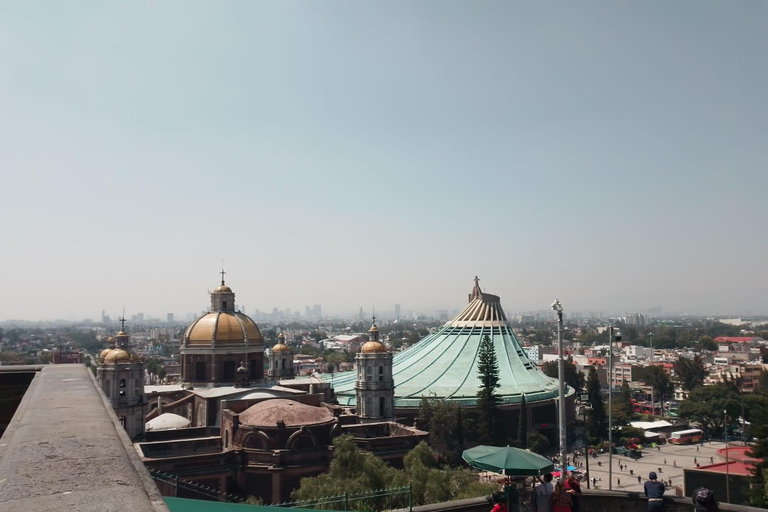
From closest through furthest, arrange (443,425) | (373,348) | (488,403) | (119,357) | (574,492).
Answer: (574,492), (119,357), (373,348), (443,425), (488,403)

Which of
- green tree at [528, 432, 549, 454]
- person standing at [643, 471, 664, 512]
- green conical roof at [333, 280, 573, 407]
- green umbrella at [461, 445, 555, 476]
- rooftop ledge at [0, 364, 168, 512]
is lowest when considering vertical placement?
green tree at [528, 432, 549, 454]

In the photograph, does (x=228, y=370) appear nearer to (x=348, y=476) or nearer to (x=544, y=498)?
(x=348, y=476)

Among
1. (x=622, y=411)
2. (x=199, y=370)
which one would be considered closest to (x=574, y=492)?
(x=199, y=370)

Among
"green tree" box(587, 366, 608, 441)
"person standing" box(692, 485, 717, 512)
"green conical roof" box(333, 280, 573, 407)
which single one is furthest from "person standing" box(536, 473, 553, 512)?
"green tree" box(587, 366, 608, 441)

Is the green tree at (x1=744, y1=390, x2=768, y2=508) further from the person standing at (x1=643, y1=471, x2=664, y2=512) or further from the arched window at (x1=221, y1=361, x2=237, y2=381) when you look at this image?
the arched window at (x1=221, y1=361, x2=237, y2=381)

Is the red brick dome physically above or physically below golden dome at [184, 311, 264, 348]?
below

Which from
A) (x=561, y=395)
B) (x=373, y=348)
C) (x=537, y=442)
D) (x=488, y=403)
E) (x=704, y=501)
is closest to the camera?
(x=704, y=501)
